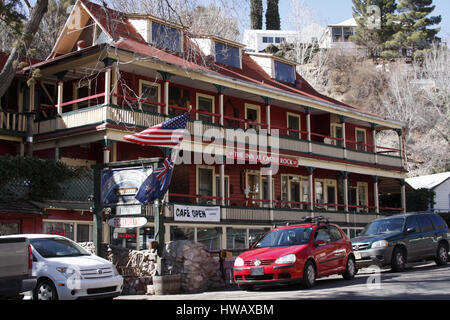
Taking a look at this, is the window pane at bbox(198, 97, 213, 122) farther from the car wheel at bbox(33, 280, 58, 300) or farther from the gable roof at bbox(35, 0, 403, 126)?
the car wheel at bbox(33, 280, 58, 300)

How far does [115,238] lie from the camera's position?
23.9 m

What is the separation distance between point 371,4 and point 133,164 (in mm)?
65033

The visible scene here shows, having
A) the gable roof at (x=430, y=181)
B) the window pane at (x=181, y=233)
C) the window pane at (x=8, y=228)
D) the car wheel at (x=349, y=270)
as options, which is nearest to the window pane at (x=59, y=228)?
the window pane at (x=8, y=228)

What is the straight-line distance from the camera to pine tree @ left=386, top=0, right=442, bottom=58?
7225cm

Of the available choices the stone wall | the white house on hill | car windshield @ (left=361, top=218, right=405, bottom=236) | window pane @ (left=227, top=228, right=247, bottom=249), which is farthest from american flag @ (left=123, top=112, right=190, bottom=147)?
the white house on hill

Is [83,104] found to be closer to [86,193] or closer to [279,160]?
[86,193]

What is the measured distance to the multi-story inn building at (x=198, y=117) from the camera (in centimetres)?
2330

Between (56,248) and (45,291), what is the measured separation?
129 centimetres

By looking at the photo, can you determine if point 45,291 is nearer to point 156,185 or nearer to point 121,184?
point 156,185

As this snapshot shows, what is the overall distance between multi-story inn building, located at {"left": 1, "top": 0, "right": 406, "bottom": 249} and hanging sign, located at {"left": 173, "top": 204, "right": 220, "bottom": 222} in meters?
0.61

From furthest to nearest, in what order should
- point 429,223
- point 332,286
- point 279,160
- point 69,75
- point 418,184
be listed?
point 418,184 → point 279,160 → point 69,75 → point 429,223 → point 332,286

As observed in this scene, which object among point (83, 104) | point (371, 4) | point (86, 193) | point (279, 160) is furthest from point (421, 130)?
point (86, 193)

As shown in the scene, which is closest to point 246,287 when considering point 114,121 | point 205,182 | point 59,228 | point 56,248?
point 56,248

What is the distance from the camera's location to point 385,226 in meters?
19.4
